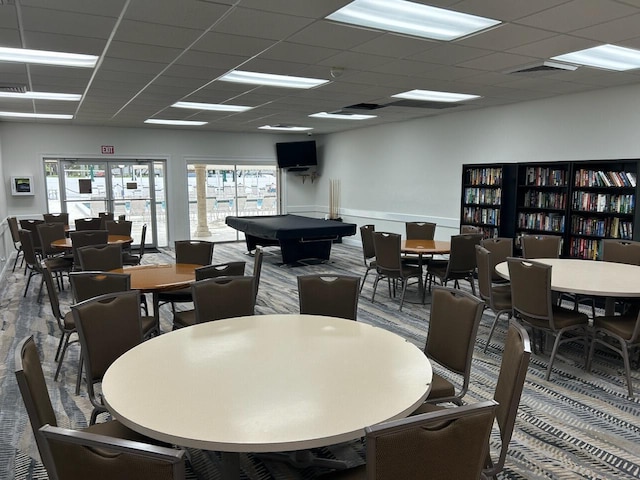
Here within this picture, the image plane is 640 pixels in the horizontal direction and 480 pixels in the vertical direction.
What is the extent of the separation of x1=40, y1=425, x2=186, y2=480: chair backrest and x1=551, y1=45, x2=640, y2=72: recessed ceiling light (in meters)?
4.94

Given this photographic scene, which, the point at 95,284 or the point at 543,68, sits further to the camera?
the point at 543,68

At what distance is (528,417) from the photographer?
3.20 m

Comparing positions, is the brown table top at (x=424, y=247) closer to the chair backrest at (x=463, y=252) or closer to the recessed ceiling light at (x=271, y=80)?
the chair backrest at (x=463, y=252)

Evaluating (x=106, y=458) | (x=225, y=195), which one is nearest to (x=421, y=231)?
(x=106, y=458)

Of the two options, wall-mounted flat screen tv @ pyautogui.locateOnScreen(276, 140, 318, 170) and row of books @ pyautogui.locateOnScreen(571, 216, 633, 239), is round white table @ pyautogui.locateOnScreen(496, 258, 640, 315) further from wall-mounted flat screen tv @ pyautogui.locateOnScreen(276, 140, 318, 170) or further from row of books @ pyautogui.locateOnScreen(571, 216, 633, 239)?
wall-mounted flat screen tv @ pyautogui.locateOnScreen(276, 140, 318, 170)

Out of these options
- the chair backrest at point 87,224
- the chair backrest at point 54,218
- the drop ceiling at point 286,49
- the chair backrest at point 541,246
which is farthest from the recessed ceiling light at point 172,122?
the chair backrest at point 541,246

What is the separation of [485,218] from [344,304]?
17.4ft

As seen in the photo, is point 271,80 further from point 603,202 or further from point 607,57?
point 603,202

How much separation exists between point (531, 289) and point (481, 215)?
14.0 ft

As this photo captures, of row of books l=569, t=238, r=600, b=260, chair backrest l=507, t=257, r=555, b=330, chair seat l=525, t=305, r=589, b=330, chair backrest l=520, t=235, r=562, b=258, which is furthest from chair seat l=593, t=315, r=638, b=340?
row of books l=569, t=238, r=600, b=260

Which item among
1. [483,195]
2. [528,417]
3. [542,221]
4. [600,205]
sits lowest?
[528,417]

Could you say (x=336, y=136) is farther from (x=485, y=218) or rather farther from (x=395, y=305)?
(x=395, y=305)

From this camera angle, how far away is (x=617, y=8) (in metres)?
3.31

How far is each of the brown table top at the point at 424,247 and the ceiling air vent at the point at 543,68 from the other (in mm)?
2199
